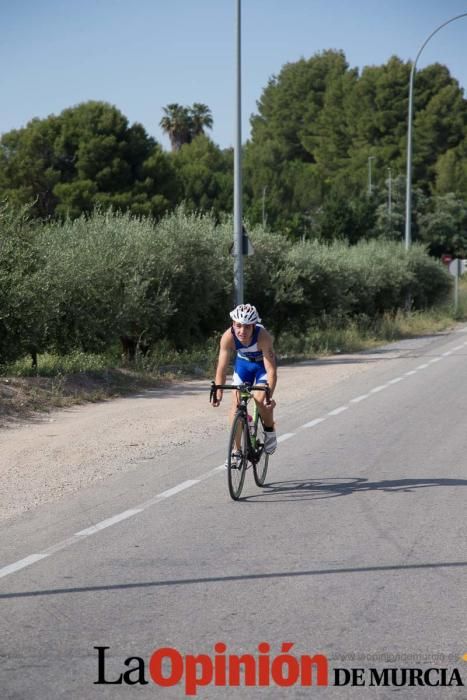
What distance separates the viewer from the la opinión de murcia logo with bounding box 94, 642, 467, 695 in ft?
16.2

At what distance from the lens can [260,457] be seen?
32.1ft

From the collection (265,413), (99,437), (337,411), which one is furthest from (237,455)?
(337,411)

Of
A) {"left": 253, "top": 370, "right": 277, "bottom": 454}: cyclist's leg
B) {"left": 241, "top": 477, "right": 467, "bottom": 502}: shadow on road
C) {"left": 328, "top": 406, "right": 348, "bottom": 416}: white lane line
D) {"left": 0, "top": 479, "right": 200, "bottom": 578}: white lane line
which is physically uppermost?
{"left": 253, "top": 370, "right": 277, "bottom": 454}: cyclist's leg

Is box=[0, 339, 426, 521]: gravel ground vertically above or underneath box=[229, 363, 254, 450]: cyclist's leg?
underneath

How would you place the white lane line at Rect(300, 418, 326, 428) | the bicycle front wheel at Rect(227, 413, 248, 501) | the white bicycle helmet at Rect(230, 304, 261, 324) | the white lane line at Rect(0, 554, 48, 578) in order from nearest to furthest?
the white lane line at Rect(0, 554, 48, 578) → the bicycle front wheel at Rect(227, 413, 248, 501) → the white bicycle helmet at Rect(230, 304, 261, 324) → the white lane line at Rect(300, 418, 326, 428)

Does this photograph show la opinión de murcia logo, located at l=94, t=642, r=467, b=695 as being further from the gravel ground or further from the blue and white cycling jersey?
the blue and white cycling jersey

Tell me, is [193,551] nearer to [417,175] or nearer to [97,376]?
[97,376]

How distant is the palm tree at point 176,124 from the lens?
88.7m

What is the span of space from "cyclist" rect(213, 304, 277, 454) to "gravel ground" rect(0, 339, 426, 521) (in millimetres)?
1731

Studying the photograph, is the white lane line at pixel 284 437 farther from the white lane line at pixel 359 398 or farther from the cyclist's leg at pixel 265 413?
the white lane line at pixel 359 398

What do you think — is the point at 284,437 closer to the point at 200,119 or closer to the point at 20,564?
the point at 20,564

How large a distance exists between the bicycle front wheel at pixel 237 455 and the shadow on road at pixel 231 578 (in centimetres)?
234

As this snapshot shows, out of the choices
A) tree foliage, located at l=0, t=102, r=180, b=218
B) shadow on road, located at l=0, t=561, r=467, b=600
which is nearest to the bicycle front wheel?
shadow on road, located at l=0, t=561, r=467, b=600

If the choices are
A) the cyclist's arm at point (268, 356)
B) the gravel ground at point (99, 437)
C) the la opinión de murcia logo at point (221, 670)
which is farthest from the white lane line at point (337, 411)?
the la opinión de murcia logo at point (221, 670)
